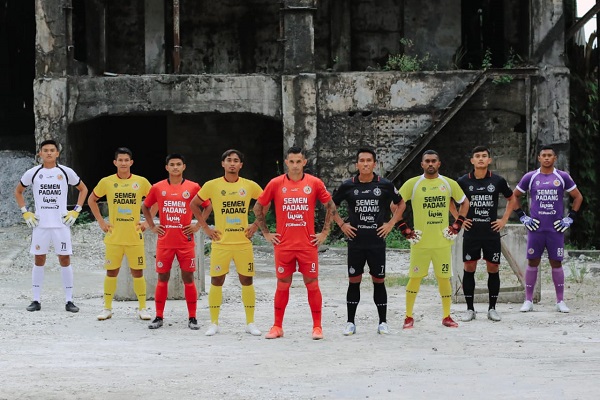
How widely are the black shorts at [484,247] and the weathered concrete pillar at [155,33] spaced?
13.8 metres

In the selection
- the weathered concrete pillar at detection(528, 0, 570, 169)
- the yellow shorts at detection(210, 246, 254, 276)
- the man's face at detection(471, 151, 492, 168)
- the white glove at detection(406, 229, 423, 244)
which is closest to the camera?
the yellow shorts at detection(210, 246, 254, 276)

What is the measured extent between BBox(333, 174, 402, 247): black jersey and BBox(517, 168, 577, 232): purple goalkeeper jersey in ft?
7.74

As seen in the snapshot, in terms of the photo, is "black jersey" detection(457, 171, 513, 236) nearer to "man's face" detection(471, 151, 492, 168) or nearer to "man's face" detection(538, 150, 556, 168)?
"man's face" detection(471, 151, 492, 168)

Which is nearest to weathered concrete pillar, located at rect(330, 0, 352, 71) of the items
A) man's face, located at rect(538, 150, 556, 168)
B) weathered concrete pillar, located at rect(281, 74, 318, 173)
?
weathered concrete pillar, located at rect(281, 74, 318, 173)

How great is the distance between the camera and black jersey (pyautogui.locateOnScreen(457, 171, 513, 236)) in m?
10.5

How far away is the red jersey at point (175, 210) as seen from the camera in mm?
10148

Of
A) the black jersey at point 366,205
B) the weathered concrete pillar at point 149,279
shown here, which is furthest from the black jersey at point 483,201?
the weathered concrete pillar at point 149,279

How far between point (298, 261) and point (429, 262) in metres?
1.43

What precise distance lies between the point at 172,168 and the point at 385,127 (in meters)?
10.3

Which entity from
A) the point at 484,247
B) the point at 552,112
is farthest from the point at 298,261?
the point at 552,112

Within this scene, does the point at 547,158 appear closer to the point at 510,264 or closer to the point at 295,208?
the point at 510,264

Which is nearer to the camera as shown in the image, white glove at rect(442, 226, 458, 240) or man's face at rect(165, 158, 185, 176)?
white glove at rect(442, 226, 458, 240)

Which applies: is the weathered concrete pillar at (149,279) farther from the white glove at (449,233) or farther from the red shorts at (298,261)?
the white glove at (449,233)

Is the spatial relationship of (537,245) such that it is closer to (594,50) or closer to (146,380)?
(146,380)
